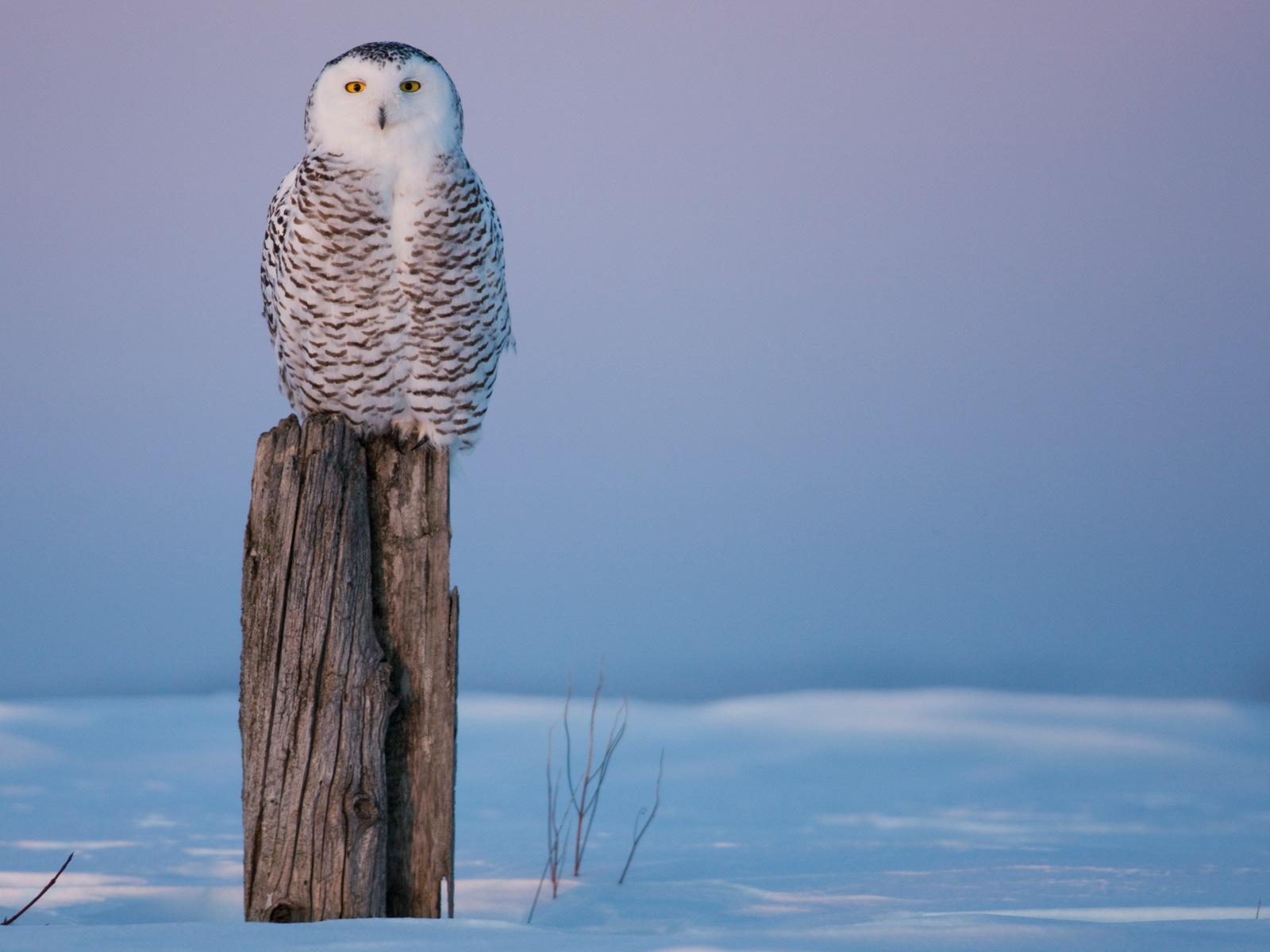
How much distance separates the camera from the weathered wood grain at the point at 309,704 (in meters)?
3.12

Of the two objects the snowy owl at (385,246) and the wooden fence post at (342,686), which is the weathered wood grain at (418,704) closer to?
the wooden fence post at (342,686)

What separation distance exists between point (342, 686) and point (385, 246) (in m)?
1.24

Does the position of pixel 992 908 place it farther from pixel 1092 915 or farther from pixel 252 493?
pixel 252 493

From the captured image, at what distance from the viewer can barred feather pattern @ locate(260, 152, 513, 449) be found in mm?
3428

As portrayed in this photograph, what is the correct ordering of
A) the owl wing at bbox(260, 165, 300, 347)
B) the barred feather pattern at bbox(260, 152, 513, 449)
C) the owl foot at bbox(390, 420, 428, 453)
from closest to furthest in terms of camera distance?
the barred feather pattern at bbox(260, 152, 513, 449) < the owl wing at bbox(260, 165, 300, 347) < the owl foot at bbox(390, 420, 428, 453)

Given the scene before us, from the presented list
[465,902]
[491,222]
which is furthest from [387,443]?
[465,902]

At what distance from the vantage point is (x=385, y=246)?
11.3 feet

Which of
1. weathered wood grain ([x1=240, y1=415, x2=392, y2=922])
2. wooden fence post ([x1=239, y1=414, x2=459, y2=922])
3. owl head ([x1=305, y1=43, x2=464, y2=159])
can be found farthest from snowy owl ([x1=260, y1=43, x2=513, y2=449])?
weathered wood grain ([x1=240, y1=415, x2=392, y2=922])

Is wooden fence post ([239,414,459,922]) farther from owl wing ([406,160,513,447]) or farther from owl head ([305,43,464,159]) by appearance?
owl head ([305,43,464,159])

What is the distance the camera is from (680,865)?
496cm

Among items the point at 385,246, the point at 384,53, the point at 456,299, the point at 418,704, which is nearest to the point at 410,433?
the point at 456,299

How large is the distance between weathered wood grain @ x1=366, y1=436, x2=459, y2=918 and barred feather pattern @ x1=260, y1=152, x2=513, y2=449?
1.59ft

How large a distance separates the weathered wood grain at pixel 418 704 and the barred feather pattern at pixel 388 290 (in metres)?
0.49

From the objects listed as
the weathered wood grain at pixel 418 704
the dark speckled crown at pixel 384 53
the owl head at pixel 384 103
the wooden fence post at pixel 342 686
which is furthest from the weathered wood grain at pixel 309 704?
the dark speckled crown at pixel 384 53
